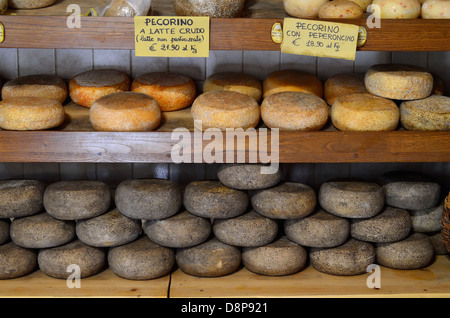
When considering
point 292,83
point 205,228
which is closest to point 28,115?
point 205,228

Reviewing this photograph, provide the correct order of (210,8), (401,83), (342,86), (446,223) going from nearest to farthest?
(210,8) → (401,83) → (446,223) → (342,86)

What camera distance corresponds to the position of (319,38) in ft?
6.97

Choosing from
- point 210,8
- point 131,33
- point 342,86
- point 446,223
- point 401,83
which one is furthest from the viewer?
point 342,86

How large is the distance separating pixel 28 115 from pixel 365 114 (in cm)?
134

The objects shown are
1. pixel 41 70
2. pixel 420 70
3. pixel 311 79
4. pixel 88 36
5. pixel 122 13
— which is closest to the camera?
pixel 88 36

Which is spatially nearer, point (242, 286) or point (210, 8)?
point (210, 8)

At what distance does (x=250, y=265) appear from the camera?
8.07 ft

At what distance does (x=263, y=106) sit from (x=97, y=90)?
76cm

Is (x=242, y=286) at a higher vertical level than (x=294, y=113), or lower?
lower

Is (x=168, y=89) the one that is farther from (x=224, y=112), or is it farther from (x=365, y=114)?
(x=365, y=114)

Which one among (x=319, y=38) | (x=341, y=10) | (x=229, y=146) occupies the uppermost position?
(x=341, y=10)

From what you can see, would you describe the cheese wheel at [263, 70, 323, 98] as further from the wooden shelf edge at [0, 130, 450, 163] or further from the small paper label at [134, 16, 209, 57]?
the small paper label at [134, 16, 209, 57]
